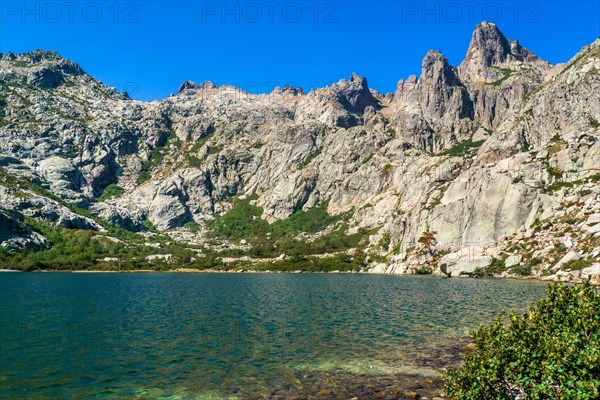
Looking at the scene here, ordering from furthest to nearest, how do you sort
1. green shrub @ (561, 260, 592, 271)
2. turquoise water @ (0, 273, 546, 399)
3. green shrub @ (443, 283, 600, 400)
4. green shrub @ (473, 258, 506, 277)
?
green shrub @ (473, 258, 506, 277), green shrub @ (561, 260, 592, 271), turquoise water @ (0, 273, 546, 399), green shrub @ (443, 283, 600, 400)

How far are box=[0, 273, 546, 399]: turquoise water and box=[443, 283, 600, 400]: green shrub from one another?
10.8m

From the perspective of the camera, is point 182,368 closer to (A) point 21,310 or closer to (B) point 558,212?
(A) point 21,310

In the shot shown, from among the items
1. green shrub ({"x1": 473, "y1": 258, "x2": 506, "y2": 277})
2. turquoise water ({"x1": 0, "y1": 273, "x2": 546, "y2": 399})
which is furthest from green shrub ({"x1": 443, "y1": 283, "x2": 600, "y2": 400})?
green shrub ({"x1": 473, "y1": 258, "x2": 506, "y2": 277})

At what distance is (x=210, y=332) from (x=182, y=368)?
1501 cm

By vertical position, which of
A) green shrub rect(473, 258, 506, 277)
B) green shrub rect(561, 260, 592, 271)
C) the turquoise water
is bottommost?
the turquoise water

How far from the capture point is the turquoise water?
2880 cm

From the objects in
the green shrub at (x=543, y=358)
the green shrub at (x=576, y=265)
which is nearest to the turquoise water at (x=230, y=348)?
the green shrub at (x=543, y=358)

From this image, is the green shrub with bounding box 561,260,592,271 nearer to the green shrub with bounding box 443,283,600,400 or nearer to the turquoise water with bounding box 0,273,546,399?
the turquoise water with bounding box 0,273,546,399

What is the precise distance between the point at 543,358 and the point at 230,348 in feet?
101

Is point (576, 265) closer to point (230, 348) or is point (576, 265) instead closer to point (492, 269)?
point (492, 269)

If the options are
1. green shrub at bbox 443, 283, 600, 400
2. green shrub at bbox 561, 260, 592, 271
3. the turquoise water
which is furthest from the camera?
green shrub at bbox 561, 260, 592, 271

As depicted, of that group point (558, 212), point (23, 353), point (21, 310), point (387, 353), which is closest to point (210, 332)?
point (23, 353)

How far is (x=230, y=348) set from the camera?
40250mm

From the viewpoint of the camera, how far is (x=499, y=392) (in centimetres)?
1720
